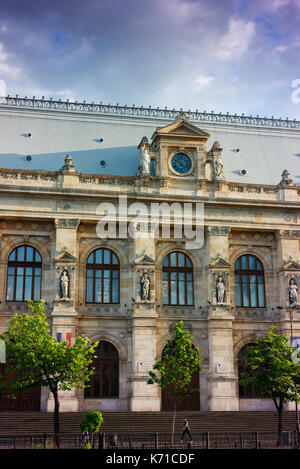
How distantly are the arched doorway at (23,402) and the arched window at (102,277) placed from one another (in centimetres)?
715

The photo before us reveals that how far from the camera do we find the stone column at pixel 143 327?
40.4 metres

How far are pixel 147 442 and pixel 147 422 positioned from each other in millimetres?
9556

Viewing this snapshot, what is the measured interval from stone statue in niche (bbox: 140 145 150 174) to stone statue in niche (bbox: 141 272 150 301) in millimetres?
7425

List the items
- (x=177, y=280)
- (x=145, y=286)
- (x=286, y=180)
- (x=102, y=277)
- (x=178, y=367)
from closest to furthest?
1. (x=178, y=367)
2. (x=145, y=286)
3. (x=102, y=277)
4. (x=177, y=280)
5. (x=286, y=180)

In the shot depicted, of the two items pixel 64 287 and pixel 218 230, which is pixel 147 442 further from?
pixel 218 230

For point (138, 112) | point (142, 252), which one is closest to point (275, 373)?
point (142, 252)

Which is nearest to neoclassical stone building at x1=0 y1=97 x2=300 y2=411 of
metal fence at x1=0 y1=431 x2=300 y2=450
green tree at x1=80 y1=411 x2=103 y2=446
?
metal fence at x1=0 y1=431 x2=300 y2=450

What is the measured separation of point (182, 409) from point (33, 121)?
24.3 meters

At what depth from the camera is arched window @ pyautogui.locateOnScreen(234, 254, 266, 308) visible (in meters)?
45.3

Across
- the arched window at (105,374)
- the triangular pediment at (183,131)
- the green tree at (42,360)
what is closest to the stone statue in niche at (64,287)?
the arched window at (105,374)

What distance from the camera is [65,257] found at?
136 feet

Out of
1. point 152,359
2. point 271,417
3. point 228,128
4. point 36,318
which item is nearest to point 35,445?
point 36,318
